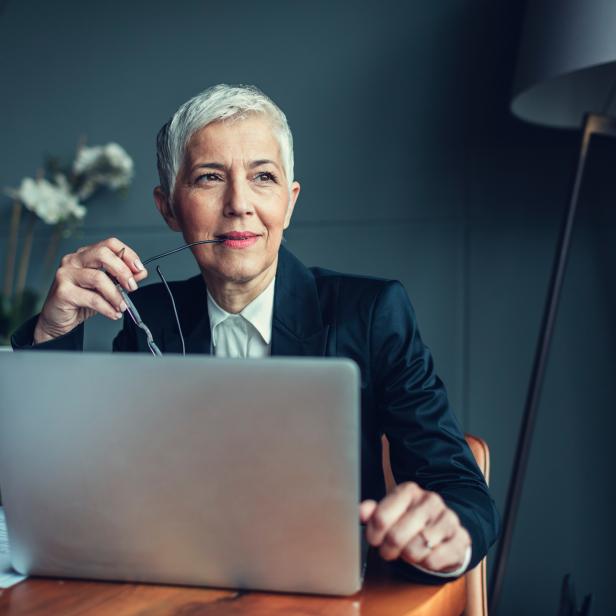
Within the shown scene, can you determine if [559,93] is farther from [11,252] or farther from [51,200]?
[11,252]

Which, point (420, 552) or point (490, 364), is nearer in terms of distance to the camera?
point (420, 552)

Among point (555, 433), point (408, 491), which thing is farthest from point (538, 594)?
point (408, 491)

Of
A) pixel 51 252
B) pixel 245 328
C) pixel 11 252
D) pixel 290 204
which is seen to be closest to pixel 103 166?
pixel 51 252

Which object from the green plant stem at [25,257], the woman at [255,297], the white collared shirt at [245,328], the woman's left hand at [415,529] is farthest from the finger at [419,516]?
the green plant stem at [25,257]

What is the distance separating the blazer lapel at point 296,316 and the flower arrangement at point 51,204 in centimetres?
145

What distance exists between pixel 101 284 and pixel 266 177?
1.39 ft

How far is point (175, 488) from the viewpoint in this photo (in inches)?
30.7

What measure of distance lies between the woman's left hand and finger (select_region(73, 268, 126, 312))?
0.63m

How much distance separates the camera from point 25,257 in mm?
2910

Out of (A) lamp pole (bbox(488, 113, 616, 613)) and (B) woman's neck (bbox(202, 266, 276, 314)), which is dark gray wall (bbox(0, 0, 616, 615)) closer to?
(A) lamp pole (bbox(488, 113, 616, 613))

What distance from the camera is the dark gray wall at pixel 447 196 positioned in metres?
2.30

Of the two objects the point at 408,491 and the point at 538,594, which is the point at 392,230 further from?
the point at 408,491

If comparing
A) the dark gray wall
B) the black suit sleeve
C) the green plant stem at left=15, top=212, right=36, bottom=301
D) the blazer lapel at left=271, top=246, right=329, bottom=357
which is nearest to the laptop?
the black suit sleeve

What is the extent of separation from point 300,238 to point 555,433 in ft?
3.50
